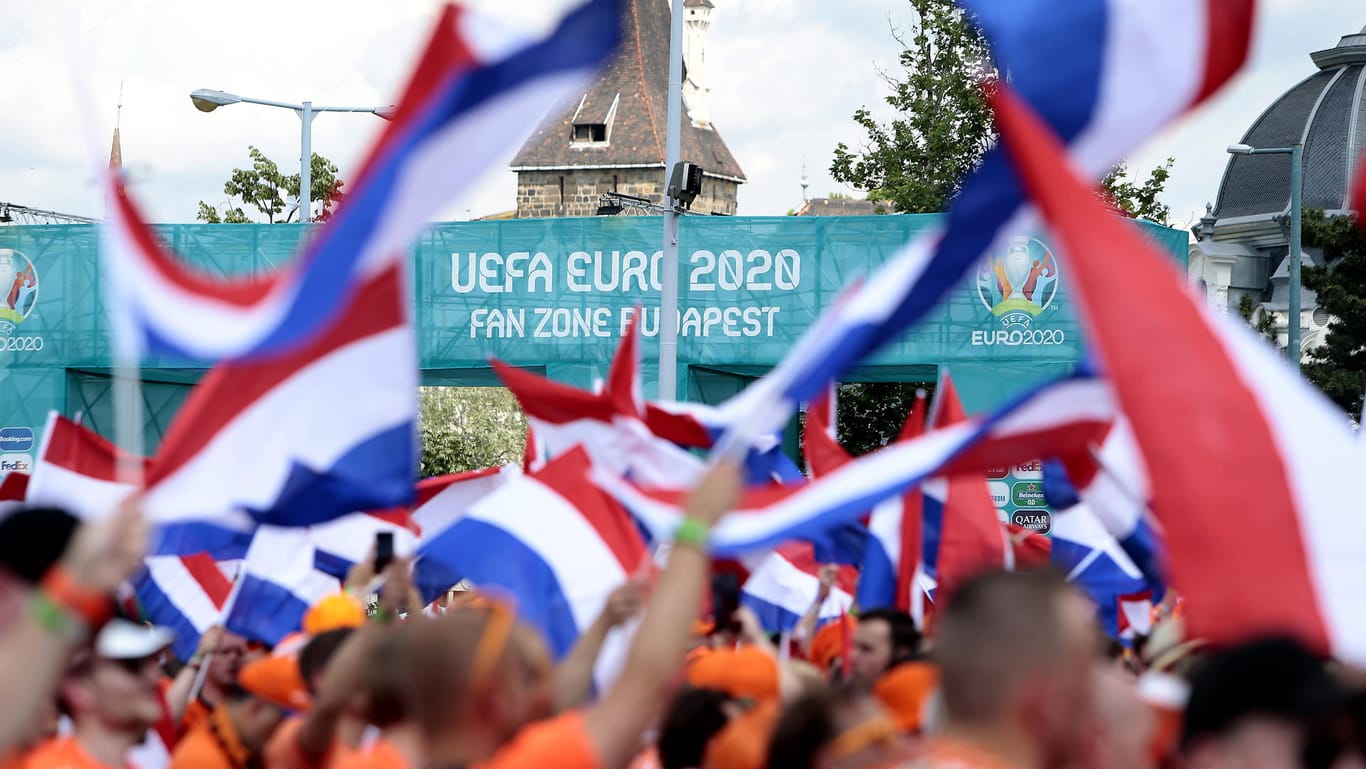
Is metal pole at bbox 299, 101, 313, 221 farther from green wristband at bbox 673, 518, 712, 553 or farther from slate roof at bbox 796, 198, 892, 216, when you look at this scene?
slate roof at bbox 796, 198, 892, 216

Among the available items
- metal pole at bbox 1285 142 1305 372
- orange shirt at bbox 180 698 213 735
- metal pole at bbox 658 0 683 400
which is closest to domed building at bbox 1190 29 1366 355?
metal pole at bbox 1285 142 1305 372

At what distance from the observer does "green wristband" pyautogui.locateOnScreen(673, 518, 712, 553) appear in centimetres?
316

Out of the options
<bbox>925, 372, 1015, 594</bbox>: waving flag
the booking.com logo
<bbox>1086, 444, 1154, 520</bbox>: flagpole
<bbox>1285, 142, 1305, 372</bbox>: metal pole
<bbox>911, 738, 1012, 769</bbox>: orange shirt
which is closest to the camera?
<bbox>911, 738, 1012, 769</bbox>: orange shirt

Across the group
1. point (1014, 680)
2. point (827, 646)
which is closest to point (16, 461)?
point (827, 646)

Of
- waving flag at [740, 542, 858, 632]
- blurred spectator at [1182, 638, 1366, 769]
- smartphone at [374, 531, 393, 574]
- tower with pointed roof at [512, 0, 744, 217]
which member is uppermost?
tower with pointed roof at [512, 0, 744, 217]

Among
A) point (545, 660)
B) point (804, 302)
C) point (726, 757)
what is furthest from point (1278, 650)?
point (804, 302)

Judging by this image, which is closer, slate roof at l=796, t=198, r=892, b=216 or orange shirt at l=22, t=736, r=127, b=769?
orange shirt at l=22, t=736, r=127, b=769

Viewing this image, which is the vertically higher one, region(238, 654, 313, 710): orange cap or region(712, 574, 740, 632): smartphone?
region(238, 654, 313, 710): orange cap

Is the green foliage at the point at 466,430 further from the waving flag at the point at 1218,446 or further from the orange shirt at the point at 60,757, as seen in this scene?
the waving flag at the point at 1218,446

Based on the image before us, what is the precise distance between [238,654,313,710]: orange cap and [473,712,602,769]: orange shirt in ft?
8.51

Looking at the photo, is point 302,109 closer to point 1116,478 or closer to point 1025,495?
point 1025,495

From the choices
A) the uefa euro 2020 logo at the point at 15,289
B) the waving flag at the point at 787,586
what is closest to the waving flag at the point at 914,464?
the waving flag at the point at 787,586

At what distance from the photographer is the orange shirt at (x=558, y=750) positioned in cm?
303

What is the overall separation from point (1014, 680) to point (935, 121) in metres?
31.9
